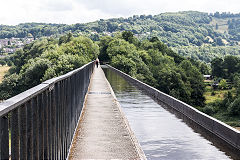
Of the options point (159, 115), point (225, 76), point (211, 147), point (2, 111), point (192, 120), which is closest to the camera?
point (2, 111)

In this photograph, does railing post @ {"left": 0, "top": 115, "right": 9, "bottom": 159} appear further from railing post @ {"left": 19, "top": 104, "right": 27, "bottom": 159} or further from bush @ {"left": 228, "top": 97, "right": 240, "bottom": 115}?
bush @ {"left": 228, "top": 97, "right": 240, "bottom": 115}

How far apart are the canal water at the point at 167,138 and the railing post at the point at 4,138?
7059 millimetres

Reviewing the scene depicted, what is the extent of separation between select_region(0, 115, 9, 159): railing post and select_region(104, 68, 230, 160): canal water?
23.2 feet

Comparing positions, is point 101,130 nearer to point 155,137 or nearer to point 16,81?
point 155,137

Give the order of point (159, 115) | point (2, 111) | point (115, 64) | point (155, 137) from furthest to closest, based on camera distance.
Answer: point (115, 64) < point (159, 115) < point (155, 137) < point (2, 111)

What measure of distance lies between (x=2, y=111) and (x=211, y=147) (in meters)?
8.41

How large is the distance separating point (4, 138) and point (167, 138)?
9.17m

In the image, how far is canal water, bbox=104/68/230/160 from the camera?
370 inches

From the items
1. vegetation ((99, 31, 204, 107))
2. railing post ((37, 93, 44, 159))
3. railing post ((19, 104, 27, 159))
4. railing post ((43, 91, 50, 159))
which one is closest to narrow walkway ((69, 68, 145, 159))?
railing post ((43, 91, 50, 159))

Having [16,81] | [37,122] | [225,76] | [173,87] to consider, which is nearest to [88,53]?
[16,81]

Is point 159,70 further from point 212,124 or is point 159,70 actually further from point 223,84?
point 212,124

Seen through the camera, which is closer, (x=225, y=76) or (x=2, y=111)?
(x=2, y=111)

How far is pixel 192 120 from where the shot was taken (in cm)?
1378

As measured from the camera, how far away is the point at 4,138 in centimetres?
242
